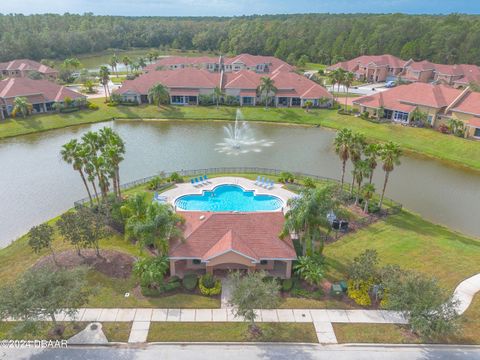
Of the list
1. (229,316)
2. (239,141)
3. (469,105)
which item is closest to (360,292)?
(229,316)

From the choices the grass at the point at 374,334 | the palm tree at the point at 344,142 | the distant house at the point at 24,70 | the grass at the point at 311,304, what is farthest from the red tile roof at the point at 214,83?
the grass at the point at 374,334

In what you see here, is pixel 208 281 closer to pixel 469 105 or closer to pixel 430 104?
pixel 430 104

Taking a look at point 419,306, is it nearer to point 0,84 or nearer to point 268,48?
point 0,84

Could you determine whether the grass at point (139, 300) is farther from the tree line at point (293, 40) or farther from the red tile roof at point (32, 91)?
the tree line at point (293, 40)

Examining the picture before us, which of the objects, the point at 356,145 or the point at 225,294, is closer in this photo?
the point at 225,294

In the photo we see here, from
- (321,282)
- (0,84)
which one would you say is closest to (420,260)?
(321,282)
